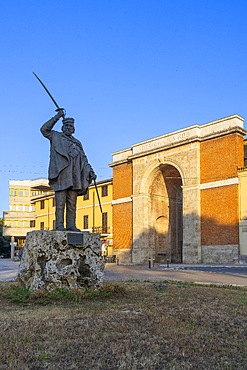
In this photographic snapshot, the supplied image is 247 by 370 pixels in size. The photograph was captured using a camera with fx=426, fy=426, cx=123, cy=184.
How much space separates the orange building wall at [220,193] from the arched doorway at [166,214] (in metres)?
5.74

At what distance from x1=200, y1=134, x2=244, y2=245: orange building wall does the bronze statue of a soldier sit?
80.3 feet

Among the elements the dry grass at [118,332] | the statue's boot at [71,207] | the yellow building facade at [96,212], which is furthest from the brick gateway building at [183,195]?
the dry grass at [118,332]

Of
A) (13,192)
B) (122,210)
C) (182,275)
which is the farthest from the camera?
(13,192)

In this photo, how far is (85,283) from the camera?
892cm

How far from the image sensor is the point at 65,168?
935 cm

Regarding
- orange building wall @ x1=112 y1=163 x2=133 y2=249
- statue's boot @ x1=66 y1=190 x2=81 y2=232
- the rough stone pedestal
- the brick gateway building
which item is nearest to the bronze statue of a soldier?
statue's boot @ x1=66 y1=190 x2=81 y2=232

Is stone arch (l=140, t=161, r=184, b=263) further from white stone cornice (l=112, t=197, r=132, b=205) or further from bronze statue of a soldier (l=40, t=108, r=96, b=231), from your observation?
bronze statue of a soldier (l=40, t=108, r=96, b=231)

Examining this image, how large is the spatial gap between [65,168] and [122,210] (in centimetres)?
3320

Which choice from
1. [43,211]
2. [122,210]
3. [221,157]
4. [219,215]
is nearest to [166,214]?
[122,210]

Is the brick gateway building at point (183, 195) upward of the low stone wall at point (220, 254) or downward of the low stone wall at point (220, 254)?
upward

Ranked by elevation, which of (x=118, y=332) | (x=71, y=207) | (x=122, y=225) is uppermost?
(x=71, y=207)

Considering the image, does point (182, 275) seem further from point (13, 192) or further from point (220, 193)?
point (13, 192)

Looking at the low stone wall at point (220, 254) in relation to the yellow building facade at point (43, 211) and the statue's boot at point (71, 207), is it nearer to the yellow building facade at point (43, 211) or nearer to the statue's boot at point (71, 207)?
the yellow building facade at point (43, 211)

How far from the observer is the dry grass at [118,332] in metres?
4.23
